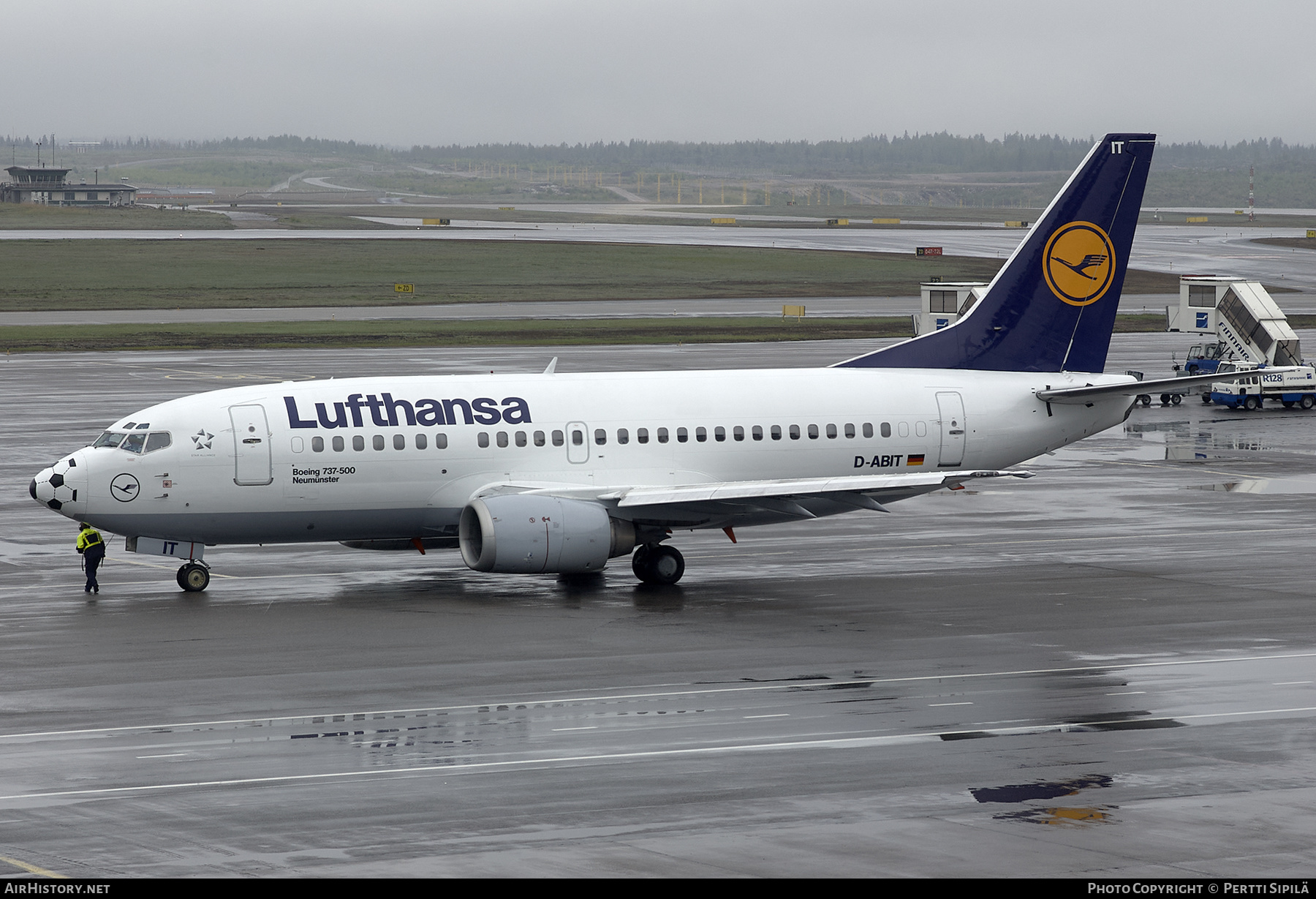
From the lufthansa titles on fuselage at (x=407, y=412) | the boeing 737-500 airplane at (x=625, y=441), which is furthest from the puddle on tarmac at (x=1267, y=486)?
the lufthansa titles on fuselage at (x=407, y=412)

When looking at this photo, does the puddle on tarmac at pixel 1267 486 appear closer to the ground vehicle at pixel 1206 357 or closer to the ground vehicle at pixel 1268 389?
the ground vehicle at pixel 1268 389

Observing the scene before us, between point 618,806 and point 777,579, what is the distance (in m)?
16.5

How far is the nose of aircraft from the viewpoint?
32.9 meters

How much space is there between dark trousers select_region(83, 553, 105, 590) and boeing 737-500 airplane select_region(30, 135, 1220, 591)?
725 mm

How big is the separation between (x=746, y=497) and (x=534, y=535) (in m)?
4.38

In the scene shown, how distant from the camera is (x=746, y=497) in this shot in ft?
108

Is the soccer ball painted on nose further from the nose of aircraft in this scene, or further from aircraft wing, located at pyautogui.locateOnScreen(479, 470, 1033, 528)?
aircraft wing, located at pyautogui.locateOnScreen(479, 470, 1033, 528)

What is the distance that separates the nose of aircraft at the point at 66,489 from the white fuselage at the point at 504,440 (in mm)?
47

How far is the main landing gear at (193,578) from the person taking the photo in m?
33.7

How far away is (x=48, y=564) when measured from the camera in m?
36.8

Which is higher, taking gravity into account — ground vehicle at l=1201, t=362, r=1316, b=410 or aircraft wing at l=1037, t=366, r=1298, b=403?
aircraft wing at l=1037, t=366, r=1298, b=403

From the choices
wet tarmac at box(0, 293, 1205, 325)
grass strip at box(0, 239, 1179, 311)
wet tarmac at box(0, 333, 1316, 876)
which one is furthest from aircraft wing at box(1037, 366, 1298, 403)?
grass strip at box(0, 239, 1179, 311)

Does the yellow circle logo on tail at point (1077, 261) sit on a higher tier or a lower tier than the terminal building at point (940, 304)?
higher

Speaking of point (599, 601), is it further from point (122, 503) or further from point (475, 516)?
point (122, 503)
